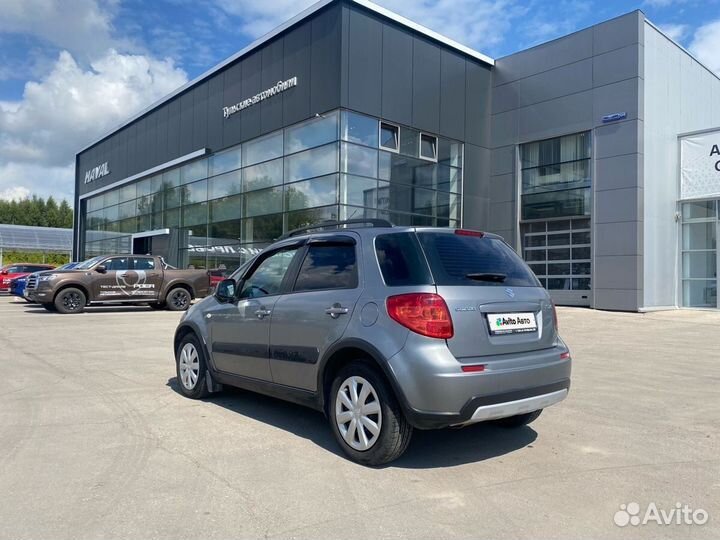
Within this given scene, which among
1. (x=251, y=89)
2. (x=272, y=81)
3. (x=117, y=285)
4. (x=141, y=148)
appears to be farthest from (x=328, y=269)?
(x=141, y=148)

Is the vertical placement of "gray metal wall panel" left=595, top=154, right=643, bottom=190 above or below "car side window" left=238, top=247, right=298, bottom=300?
above

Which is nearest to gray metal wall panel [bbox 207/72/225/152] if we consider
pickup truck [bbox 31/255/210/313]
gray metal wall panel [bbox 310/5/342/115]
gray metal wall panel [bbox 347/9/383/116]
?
gray metal wall panel [bbox 310/5/342/115]

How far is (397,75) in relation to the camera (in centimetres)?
2020

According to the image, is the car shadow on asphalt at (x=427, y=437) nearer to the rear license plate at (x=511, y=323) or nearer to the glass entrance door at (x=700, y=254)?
the rear license plate at (x=511, y=323)

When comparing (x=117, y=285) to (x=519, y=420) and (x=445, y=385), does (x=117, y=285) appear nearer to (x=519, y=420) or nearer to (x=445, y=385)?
(x=519, y=420)

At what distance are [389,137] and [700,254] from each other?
460 inches

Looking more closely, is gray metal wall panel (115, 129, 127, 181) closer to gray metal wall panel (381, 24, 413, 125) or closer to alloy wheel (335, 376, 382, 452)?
gray metal wall panel (381, 24, 413, 125)

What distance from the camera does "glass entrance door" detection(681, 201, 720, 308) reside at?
19938 mm

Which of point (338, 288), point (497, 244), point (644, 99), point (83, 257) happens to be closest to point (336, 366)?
point (338, 288)

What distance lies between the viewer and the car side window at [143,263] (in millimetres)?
17703

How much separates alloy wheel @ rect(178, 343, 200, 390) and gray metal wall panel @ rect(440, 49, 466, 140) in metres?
17.3

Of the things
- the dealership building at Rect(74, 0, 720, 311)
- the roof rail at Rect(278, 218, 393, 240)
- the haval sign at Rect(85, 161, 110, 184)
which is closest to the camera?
the roof rail at Rect(278, 218, 393, 240)

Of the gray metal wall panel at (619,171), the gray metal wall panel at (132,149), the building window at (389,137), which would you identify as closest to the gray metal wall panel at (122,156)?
the gray metal wall panel at (132,149)

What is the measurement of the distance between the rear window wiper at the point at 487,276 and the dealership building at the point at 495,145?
14.1 m
